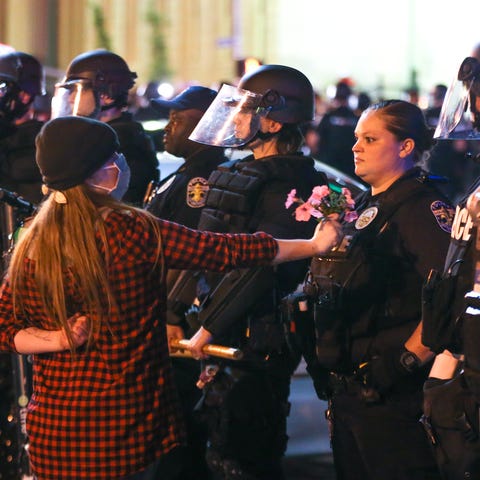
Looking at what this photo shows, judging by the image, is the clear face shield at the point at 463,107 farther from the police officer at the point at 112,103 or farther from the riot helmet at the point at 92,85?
the riot helmet at the point at 92,85

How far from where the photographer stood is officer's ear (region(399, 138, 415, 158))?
4391 millimetres

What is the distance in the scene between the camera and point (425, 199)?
423 cm

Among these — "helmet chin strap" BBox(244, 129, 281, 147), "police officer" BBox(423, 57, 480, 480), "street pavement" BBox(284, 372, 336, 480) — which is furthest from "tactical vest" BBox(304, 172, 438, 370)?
"street pavement" BBox(284, 372, 336, 480)

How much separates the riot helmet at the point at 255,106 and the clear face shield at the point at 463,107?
3.59 ft

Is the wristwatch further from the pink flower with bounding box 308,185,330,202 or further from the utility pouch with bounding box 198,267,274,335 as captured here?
the utility pouch with bounding box 198,267,274,335

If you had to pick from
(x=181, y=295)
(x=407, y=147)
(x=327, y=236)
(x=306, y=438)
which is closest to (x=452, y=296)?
(x=327, y=236)

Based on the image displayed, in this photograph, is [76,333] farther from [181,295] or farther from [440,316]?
[181,295]

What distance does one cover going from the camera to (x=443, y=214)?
4203 mm

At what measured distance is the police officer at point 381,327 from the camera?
4.12m

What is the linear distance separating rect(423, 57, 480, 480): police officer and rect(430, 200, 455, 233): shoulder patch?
1.38 feet

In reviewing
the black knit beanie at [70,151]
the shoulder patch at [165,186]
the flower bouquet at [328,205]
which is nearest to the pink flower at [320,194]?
the flower bouquet at [328,205]

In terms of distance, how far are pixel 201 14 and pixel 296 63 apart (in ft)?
27.1

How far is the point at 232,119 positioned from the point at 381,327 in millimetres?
1318

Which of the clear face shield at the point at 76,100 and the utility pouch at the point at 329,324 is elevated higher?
the clear face shield at the point at 76,100
